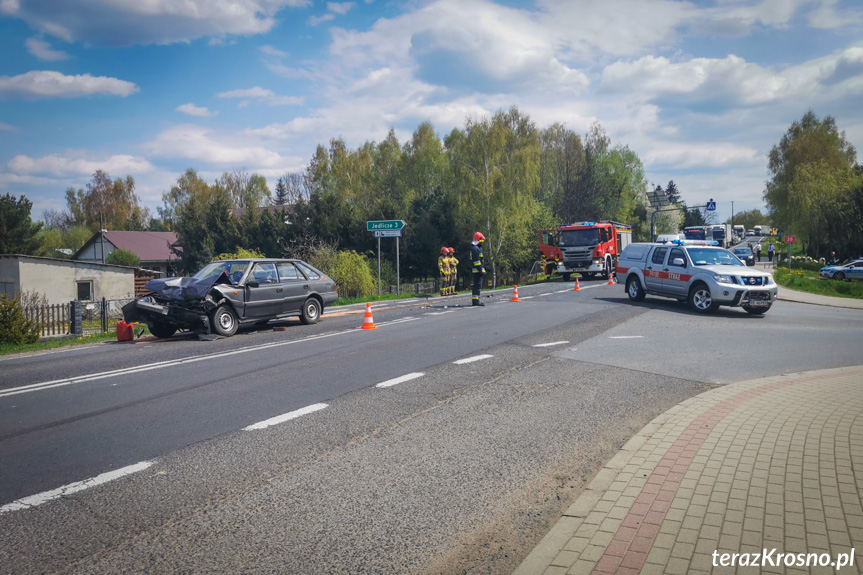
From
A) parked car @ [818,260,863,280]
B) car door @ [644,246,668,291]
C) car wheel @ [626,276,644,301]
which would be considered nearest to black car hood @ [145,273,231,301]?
car door @ [644,246,668,291]

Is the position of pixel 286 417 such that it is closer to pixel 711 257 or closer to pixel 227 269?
pixel 227 269

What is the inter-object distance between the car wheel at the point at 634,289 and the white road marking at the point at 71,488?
676 inches

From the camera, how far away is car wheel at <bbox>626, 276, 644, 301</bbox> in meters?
19.7

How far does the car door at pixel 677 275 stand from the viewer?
17688mm

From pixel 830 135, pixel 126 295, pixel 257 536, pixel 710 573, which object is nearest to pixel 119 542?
pixel 257 536

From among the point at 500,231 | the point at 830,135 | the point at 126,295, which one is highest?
the point at 830,135

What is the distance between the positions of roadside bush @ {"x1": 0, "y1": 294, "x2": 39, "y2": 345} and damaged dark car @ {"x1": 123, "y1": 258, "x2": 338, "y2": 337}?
3.71m

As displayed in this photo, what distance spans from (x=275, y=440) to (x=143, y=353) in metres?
6.75

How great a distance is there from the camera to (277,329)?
1490 cm

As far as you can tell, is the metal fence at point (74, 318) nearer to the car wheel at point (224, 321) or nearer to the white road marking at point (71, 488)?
the car wheel at point (224, 321)

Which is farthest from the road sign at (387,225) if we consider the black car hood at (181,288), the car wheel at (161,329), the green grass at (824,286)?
the green grass at (824,286)

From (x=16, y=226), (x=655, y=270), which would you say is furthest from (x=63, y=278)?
(x=655, y=270)

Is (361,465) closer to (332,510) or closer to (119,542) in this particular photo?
(332,510)

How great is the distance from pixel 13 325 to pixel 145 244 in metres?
63.5
